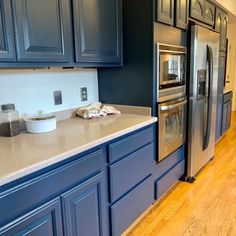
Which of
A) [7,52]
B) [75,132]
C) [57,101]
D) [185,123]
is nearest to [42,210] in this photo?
[75,132]

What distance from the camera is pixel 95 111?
78.5 inches

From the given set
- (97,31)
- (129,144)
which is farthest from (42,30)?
(129,144)

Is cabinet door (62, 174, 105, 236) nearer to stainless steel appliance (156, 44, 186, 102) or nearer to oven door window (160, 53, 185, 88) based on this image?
stainless steel appliance (156, 44, 186, 102)

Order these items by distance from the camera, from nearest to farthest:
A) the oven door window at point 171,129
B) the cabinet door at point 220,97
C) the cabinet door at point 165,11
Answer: the cabinet door at point 165,11 → the oven door window at point 171,129 → the cabinet door at point 220,97

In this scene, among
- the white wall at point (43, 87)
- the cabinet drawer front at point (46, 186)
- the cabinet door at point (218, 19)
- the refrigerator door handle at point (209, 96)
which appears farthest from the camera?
the cabinet door at point (218, 19)

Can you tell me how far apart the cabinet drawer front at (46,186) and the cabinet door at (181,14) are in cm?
145

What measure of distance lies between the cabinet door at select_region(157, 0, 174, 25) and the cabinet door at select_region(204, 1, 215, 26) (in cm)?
90

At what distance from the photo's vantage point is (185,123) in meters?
2.46

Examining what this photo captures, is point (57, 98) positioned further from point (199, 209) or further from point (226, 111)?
point (226, 111)

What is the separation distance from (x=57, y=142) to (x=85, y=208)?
1.33 ft

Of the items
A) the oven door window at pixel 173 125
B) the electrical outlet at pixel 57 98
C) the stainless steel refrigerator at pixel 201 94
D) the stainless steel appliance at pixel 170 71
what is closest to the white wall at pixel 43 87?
the electrical outlet at pixel 57 98

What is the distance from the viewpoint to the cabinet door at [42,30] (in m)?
1.26

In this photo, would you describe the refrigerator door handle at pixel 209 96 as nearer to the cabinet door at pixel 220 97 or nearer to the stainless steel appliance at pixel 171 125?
the stainless steel appliance at pixel 171 125

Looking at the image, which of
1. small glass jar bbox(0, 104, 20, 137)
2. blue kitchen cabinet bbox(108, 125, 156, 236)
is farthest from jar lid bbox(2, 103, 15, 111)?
blue kitchen cabinet bbox(108, 125, 156, 236)
